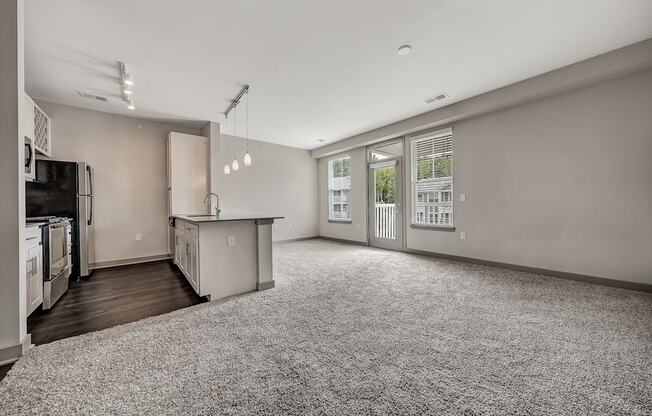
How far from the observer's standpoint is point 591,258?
3439 millimetres

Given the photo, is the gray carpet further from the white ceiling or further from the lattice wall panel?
the lattice wall panel

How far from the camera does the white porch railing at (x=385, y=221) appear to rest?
6137mm

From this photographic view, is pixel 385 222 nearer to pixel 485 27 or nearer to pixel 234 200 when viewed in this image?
pixel 234 200

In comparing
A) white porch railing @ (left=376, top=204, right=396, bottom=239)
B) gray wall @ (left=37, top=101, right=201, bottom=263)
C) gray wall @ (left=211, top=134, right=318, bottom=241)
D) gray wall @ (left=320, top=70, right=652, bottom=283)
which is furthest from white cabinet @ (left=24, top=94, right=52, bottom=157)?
gray wall @ (left=320, top=70, right=652, bottom=283)

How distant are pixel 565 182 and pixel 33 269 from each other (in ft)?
20.9

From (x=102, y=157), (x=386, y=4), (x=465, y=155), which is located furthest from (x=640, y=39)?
(x=102, y=157)

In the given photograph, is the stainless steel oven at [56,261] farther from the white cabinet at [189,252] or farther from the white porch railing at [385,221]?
the white porch railing at [385,221]

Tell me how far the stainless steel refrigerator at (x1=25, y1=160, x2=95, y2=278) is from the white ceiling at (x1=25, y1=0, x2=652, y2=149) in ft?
3.98

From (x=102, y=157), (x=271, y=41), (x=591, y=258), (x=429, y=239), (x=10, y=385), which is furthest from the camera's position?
(x=429, y=239)

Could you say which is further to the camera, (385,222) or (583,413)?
(385,222)

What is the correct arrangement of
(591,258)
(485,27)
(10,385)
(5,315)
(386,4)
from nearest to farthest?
(10,385), (5,315), (386,4), (485,27), (591,258)

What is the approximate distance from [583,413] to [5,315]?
372 centimetres

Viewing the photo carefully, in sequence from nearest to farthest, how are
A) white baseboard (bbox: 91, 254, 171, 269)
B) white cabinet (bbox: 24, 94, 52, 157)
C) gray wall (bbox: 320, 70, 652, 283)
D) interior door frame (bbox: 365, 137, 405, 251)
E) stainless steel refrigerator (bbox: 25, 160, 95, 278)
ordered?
gray wall (bbox: 320, 70, 652, 283) → white cabinet (bbox: 24, 94, 52, 157) → stainless steel refrigerator (bbox: 25, 160, 95, 278) → white baseboard (bbox: 91, 254, 171, 269) → interior door frame (bbox: 365, 137, 405, 251)

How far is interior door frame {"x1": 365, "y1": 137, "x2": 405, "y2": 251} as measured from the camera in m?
5.73
